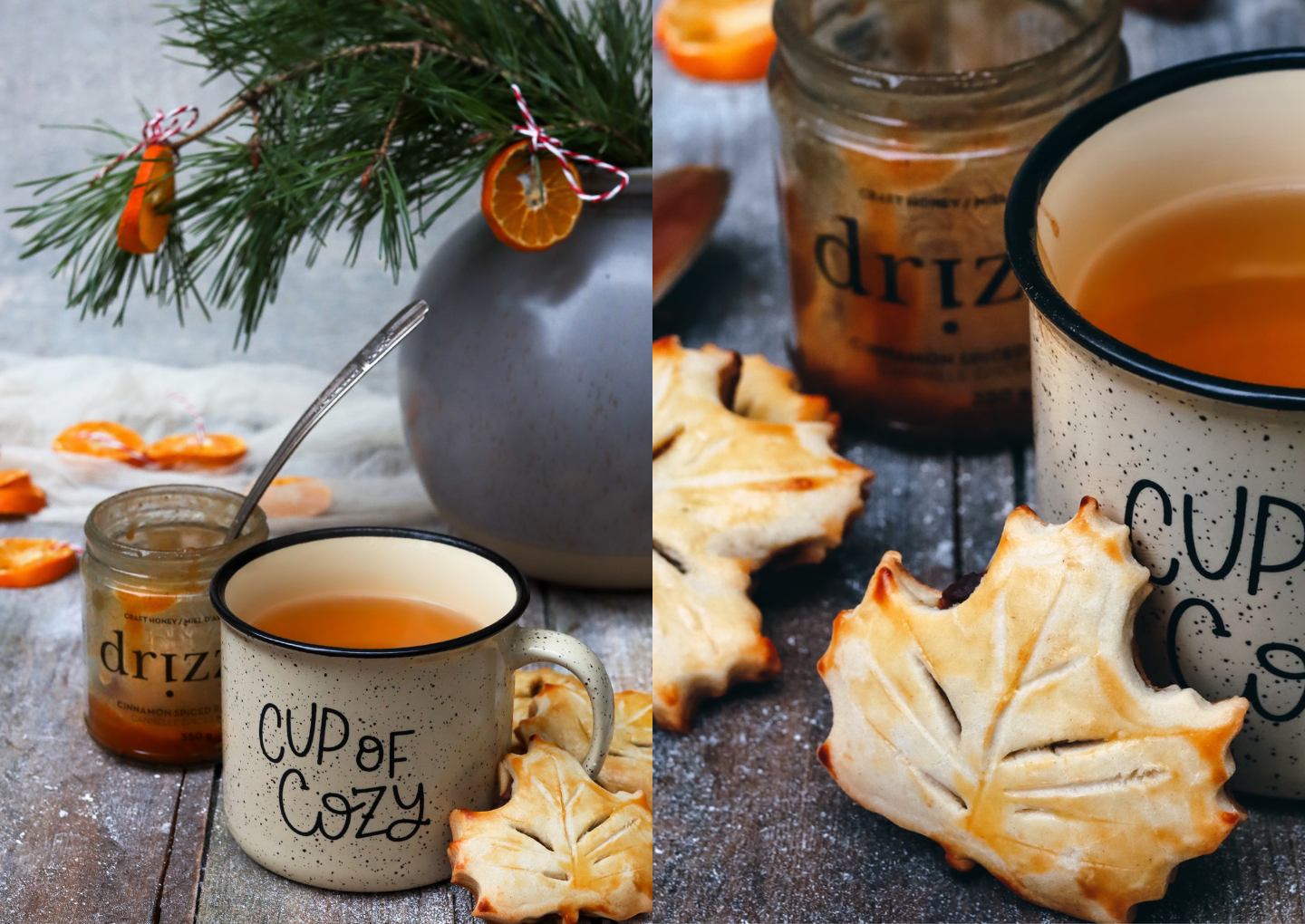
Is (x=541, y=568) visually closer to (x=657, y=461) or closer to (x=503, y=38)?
(x=657, y=461)

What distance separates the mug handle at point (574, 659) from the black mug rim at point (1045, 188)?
158 millimetres

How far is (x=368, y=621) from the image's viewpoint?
44 centimetres

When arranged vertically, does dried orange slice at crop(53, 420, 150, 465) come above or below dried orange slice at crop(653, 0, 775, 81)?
below

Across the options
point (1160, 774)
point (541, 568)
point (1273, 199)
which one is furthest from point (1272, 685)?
point (541, 568)

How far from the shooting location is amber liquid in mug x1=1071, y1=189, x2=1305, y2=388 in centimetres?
45

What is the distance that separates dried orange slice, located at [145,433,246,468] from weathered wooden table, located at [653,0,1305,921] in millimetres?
203

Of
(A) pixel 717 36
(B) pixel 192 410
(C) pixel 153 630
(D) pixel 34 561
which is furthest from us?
(A) pixel 717 36

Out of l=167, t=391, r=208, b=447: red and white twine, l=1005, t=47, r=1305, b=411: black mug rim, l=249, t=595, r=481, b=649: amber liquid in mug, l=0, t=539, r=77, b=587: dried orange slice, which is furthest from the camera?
l=167, t=391, r=208, b=447: red and white twine

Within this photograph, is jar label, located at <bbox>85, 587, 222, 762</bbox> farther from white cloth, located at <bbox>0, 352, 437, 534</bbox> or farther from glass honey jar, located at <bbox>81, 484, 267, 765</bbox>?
white cloth, located at <bbox>0, 352, 437, 534</bbox>

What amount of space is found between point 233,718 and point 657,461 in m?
0.17

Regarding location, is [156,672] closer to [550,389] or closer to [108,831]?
[108,831]

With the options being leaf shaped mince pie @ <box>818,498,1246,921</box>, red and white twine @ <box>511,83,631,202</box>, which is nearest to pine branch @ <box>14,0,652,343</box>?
red and white twine @ <box>511,83,631,202</box>

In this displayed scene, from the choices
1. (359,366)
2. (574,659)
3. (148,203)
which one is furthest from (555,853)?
(148,203)

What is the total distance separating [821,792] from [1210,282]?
0.21 metres
